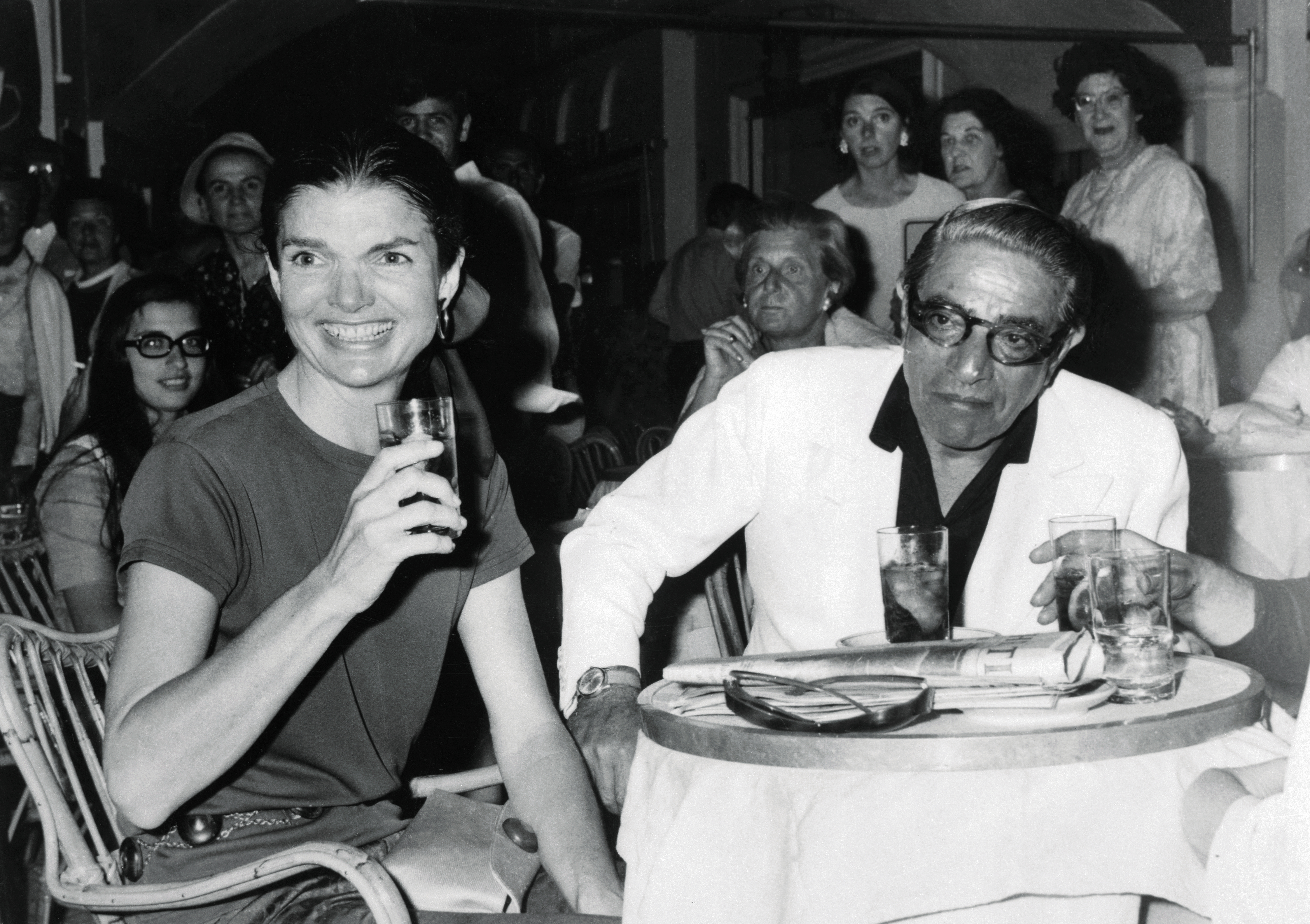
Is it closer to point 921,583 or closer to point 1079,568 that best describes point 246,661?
point 921,583

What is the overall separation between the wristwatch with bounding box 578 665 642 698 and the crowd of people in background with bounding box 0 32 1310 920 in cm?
6

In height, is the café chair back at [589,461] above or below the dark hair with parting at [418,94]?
below

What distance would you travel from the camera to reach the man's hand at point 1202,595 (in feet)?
6.94

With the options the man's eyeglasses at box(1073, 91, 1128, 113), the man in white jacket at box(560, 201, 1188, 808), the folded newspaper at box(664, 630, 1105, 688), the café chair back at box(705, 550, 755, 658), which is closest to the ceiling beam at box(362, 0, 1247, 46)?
the man's eyeglasses at box(1073, 91, 1128, 113)

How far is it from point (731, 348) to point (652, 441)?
1.82 meters

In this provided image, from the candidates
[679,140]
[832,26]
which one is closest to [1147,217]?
[832,26]

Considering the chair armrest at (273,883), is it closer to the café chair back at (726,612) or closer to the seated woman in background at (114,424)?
the café chair back at (726,612)

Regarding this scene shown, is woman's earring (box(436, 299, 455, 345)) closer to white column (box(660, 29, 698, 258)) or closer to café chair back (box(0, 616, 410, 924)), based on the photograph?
café chair back (box(0, 616, 410, 924))

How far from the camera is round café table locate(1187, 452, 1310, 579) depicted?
13.7 feet

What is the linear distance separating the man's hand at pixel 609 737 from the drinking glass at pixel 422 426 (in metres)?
0.53

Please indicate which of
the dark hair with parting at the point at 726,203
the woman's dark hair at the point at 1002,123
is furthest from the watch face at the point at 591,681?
the dark hair with parting at the point at 726,203

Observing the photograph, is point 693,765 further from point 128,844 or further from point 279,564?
point 128,844

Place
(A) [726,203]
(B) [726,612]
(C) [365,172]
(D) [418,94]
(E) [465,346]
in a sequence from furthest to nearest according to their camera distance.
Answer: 1. (A) [726,203]
2. (D) [418,94]
3. (E) [465,346]
4. (B) [726,612]
5. (C) [365,172]

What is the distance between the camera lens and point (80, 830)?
2.09 meters
